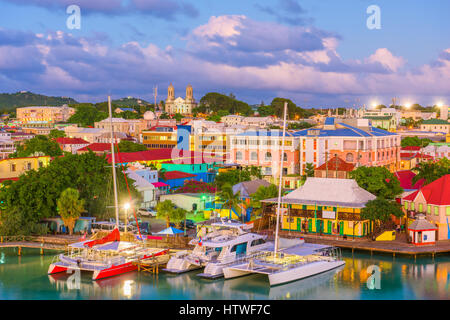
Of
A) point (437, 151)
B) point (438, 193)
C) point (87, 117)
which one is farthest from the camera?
point (87, 117)

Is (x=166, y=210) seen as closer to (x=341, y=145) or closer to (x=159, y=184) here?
(x=159, y=184)

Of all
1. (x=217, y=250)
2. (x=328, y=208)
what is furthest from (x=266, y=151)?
(x=217, y=250)

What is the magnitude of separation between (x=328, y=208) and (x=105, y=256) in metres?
14.8

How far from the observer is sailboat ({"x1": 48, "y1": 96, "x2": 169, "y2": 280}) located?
3019 cm

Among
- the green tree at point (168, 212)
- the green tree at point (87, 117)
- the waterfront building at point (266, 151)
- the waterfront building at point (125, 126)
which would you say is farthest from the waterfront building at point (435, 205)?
the green tree at point (87, 117)

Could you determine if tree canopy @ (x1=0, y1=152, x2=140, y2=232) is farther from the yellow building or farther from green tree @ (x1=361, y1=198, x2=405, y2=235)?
green tree @ (x1=361, y1=198, x2=405, y2=235)

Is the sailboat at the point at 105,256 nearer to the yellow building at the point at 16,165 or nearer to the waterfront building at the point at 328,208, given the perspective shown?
the waterfront building at the point at 328,208

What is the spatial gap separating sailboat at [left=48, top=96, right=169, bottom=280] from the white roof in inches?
429

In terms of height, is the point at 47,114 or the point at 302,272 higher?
the point at 47,114

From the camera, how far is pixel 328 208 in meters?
36.8

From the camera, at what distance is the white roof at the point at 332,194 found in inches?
1443

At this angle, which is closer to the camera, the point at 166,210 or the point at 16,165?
the point at 166,210
